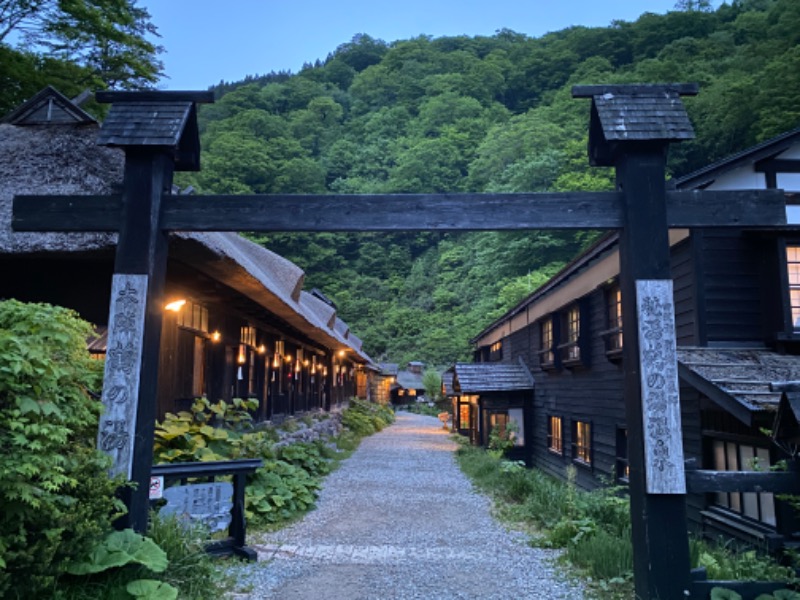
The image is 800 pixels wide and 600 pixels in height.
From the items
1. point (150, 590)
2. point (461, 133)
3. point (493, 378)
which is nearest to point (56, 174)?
point (150, 590)

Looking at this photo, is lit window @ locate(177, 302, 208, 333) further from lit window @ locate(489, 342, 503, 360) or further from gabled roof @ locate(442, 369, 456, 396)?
lit window @ locate(489, 342, 503, 360)

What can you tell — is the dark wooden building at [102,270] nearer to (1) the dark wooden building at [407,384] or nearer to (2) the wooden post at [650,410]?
(2) the wooden post at [650,410]

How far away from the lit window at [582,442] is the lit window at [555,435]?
0.87 meters

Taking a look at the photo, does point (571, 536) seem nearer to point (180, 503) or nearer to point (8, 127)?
point (180, 503)

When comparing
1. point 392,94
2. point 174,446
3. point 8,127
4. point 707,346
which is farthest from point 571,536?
point 392,94

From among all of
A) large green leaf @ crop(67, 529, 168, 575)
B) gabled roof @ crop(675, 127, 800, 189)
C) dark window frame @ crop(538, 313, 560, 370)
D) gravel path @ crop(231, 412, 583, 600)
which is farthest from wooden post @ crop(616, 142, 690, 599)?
dark window frame @ crop(538, 313, 560, 370)

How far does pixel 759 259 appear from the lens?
8.02 metres

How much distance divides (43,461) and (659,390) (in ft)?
14.4

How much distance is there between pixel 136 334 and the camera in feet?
15.7

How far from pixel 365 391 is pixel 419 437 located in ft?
66.8

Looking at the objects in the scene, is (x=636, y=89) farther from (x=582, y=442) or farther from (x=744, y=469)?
(x=582, y=442)

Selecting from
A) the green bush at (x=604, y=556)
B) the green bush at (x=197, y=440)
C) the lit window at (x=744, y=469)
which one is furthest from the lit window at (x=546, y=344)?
the green bush at (x=604, y=556)

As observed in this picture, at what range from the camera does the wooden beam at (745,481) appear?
4.51m

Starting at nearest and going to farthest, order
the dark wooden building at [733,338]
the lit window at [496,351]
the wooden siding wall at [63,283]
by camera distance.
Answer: the dark wooden building at [733,338] → the wooden siding wall at [63,283] → the lit window at [496,351]
